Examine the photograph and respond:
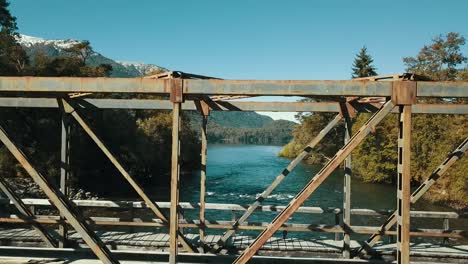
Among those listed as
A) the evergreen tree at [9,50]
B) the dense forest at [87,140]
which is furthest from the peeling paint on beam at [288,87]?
the evergreen tree at [9,50]

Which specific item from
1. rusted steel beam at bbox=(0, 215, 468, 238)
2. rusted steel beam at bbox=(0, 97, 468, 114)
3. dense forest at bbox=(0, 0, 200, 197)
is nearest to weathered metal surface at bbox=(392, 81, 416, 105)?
rusted steel beam at bbox=(0, 97, 468, 114)

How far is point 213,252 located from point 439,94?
19.7 feet

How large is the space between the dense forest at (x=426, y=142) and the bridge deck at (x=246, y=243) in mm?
19631

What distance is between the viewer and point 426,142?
34.7 metres

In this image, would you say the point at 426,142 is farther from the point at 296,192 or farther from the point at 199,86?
the point at 199,86

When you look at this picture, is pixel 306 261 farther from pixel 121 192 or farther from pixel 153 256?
pixel 121 192

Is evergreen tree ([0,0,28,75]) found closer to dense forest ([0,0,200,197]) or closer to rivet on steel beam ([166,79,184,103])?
dense forest ([0,0,200,197])

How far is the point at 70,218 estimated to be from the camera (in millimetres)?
5246

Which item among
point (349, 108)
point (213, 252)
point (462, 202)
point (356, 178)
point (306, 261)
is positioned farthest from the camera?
point (356, 178)

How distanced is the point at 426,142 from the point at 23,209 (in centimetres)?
3404

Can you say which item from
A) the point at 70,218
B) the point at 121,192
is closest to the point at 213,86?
the point at 70,218

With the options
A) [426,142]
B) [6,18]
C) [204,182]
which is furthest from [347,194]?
[6,18]

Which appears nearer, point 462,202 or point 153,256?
point 153,256

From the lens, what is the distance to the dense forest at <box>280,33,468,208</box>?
1091 inches
